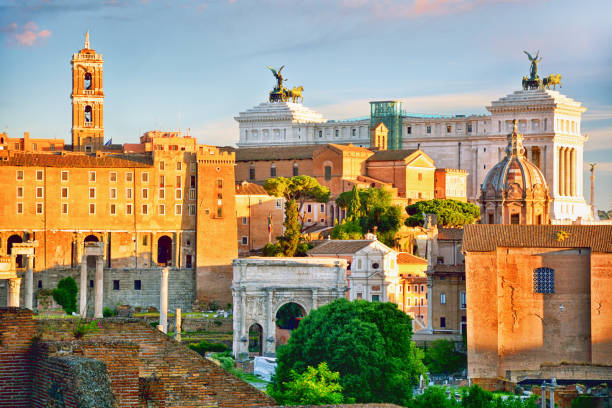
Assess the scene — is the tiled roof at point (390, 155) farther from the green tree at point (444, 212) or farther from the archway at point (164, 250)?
the archway at point (164, 250)

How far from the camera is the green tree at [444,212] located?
263 feet

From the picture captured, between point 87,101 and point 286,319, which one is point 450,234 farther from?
point 87,101

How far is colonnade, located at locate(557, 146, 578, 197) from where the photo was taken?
10825 cm

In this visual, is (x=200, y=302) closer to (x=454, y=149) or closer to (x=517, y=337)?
(x=517, y=337)

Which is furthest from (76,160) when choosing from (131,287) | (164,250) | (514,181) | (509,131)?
(509,131)

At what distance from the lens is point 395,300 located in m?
64.8

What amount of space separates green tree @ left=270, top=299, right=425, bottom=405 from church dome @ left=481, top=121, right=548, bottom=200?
1795 centimetres

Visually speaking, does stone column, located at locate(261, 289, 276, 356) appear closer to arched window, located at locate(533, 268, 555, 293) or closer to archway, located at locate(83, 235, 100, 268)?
arched window, located at locate(533, 268, 555, 293)

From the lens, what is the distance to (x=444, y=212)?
266ft

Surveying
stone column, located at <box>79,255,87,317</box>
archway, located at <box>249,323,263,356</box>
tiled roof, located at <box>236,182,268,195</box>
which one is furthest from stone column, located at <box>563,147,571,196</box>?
stone column, located at <box>79,255,87,317</box>

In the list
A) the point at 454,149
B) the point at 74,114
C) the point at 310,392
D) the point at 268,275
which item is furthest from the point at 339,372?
the point at 454,149

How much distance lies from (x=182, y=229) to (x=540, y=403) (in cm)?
3142

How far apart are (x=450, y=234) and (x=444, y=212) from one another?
567 inches

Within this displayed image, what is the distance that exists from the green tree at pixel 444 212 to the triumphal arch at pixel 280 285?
17195mm
